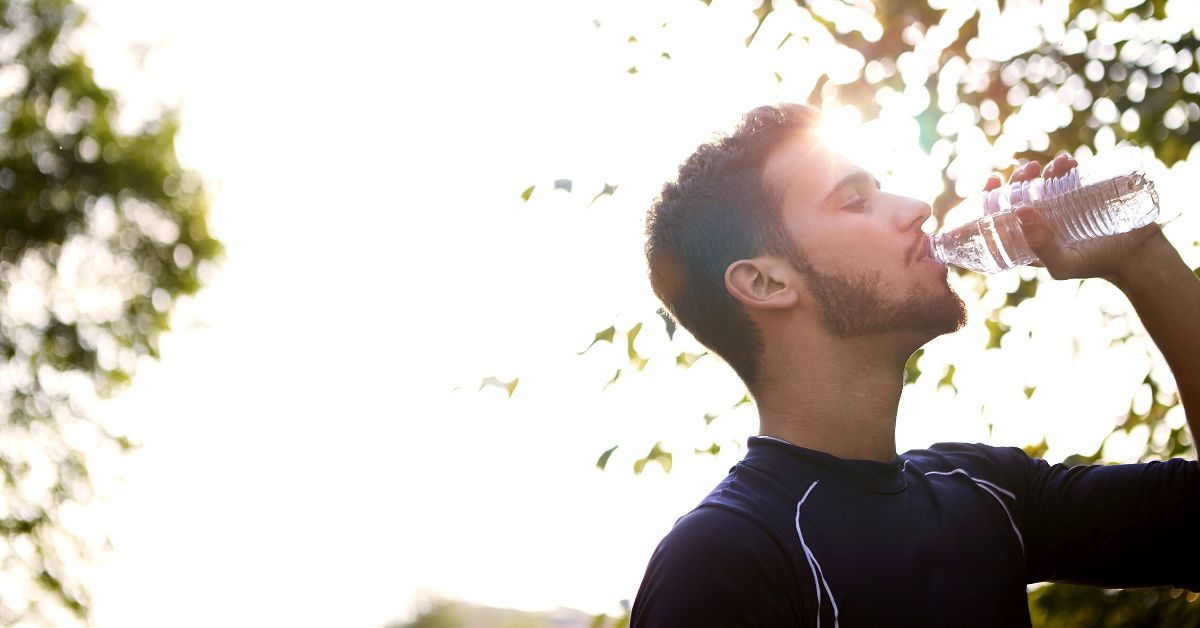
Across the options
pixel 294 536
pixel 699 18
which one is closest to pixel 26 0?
pixel 699 18

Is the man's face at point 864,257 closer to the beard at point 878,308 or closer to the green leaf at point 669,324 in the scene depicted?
the beard at point 878,308

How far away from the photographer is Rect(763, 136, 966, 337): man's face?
80.5 inches

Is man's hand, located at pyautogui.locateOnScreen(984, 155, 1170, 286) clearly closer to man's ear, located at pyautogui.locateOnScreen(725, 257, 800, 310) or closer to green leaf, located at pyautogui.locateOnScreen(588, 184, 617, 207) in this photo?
man's ear, located at pyautogui.locateOnScreen(725, 257, 800, 310)

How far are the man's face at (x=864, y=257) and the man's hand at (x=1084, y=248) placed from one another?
18 cm

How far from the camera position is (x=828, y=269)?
81.6 inches

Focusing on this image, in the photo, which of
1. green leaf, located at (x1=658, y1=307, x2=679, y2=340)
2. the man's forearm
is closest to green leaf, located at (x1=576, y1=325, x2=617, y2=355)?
green leaf, located at (x1=658, y1=307, x2=679, y2=340)

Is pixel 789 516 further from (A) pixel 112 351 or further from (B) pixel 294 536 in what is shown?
(B) pixel 294 536

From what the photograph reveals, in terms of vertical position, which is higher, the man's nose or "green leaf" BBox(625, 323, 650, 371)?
the man's nose

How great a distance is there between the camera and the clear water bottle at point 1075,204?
7.14 ft

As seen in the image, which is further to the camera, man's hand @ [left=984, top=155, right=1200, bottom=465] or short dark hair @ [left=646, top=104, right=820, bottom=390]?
short dark hair @ [left=646, top=104, right=820, bottom=390]

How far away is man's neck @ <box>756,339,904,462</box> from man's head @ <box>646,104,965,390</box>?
60 mm

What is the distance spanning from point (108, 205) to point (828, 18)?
42.3 feet

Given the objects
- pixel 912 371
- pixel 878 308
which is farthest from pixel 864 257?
pixel 912 371

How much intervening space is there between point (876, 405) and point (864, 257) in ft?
0.92
